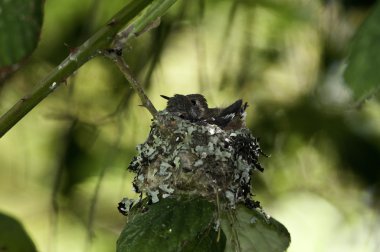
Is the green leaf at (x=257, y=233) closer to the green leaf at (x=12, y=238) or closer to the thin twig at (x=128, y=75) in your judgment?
the thin twig at (x=128, y=75)

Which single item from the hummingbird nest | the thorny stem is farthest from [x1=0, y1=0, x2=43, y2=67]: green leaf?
the hummingbird nest

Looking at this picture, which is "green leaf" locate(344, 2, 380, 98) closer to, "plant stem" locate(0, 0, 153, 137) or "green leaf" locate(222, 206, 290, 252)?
"plant stem" locate(0, 0, 153, 137)

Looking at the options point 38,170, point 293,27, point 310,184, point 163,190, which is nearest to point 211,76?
point 293,27

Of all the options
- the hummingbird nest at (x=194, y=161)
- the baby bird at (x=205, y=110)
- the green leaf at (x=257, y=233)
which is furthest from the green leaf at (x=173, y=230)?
the baby bird at (x=205, y=110)

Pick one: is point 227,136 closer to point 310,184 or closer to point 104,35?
point 104,35

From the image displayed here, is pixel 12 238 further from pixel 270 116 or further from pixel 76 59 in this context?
pixel 270 116

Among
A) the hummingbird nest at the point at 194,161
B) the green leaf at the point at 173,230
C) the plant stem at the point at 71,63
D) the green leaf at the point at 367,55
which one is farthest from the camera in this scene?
the hummingbird nest at the point at 194,161
